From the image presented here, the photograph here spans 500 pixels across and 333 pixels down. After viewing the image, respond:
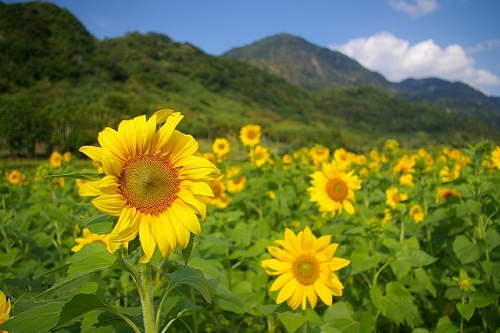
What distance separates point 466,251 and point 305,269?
5.05ft

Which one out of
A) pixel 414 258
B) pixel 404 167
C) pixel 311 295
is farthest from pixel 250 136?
pixel 311 295

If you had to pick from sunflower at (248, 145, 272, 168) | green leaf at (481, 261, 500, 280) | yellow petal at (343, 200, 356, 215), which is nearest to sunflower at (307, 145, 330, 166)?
sunflower at (248, 145, 272, 168)

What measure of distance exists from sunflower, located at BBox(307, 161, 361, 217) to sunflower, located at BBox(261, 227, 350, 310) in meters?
1.47

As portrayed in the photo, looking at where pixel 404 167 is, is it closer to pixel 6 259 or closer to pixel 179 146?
pixel 179 146

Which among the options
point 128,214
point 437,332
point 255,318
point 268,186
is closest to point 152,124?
point 128,214

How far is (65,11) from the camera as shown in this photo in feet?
360

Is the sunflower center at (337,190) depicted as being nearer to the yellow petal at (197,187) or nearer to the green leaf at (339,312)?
the green leaf at (339,312)

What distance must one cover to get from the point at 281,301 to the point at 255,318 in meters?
0.75

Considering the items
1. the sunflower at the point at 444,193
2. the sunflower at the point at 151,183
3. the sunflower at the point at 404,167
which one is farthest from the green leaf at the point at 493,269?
the sunflower at the point at 404,167

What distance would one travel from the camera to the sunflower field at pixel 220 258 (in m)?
1.50

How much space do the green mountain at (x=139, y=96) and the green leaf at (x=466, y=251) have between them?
1142cm

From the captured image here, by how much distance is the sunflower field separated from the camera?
1.50 metres

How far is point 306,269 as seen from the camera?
240 centimetres

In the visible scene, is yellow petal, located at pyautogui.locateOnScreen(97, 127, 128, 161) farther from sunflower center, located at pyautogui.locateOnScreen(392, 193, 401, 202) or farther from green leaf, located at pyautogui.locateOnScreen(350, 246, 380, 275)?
sunflower center, located at pyautogui.locateOnScreen(392, 193, 401, 202)
